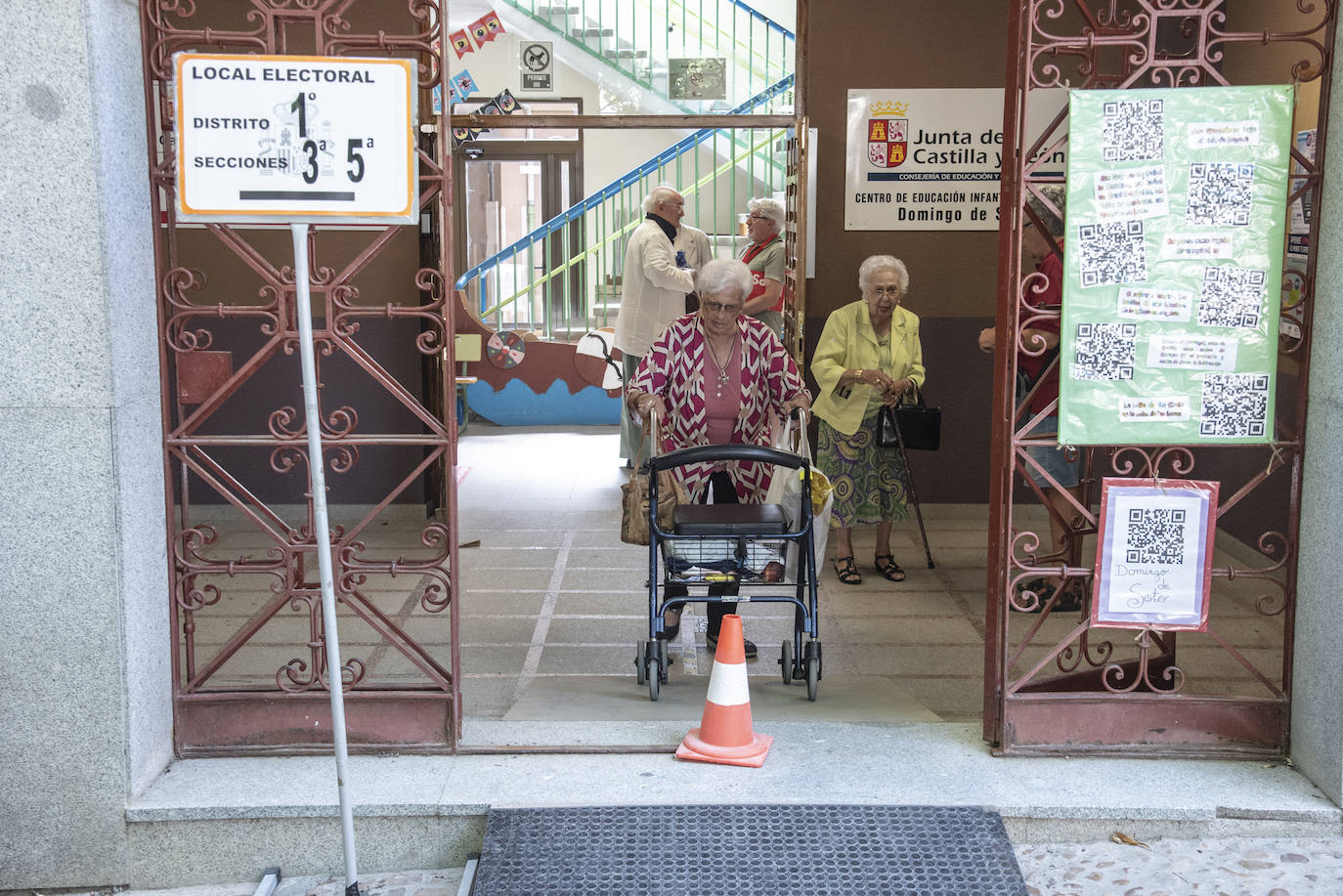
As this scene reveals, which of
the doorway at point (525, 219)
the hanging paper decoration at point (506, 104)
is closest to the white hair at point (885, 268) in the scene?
the hanging paper decoration at point (506, 104)

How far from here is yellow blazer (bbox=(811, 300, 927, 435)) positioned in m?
5.96

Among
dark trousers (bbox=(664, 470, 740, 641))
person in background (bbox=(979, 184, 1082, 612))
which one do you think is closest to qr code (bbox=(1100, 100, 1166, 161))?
person in background (bbox=(979, 184, 1082, 612))

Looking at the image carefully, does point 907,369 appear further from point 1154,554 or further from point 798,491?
point 1154,554

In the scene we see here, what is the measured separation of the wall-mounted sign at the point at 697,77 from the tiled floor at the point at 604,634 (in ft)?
12.1

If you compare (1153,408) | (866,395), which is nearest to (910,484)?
(866,395)

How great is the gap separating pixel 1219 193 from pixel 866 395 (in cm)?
254

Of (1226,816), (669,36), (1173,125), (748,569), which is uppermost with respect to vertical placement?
(669,36)

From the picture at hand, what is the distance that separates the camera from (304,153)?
10.2 ft

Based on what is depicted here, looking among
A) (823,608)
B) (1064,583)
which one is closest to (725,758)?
(1064,583)

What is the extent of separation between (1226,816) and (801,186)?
423cm

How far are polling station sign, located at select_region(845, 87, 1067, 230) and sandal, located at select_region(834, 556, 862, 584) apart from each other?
6.76 feet

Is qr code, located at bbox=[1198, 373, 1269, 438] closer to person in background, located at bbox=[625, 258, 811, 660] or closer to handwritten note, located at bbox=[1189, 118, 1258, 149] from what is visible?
handwritten note, located at bbox=[1189, 118, 1258, 149]

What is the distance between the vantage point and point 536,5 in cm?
1215

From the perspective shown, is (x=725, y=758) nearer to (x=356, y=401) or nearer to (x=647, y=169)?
(x=356, y=401)
